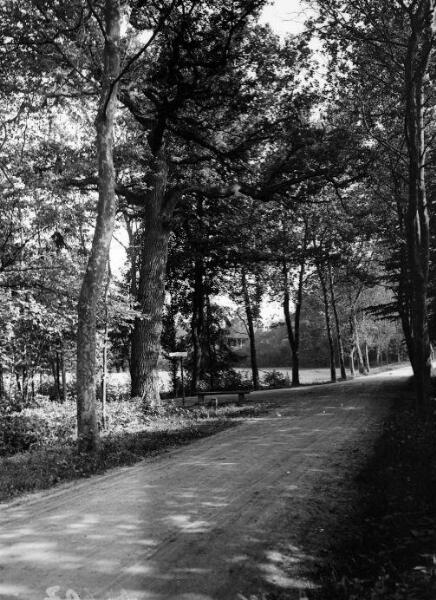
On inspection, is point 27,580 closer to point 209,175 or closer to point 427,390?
point 427,390

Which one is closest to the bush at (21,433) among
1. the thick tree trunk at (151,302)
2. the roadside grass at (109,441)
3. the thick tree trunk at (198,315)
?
the roadside grass at (109,441)

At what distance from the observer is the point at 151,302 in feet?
54.4

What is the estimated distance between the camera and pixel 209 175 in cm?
2023

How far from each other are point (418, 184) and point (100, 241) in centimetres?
818

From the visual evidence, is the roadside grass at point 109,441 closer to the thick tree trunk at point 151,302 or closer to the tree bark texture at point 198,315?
the thick tree trunk at point 151,302

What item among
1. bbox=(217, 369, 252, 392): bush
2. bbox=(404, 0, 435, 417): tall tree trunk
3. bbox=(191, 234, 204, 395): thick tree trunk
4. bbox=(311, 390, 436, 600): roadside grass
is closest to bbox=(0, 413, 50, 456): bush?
bbox=(311, 390, 436, 600): roadside grass

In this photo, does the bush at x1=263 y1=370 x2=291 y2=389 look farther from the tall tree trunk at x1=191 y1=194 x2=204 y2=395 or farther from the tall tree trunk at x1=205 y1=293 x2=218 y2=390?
the tall tree trunk at x1=191 y1=194 x2=204 y2=395

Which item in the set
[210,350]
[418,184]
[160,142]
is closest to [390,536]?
[418,184]

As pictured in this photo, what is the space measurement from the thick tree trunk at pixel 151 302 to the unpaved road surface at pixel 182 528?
6.35m

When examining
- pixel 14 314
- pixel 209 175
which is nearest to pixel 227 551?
pixel 14 314

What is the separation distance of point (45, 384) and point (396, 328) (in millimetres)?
44226

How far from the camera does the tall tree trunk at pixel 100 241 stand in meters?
10.0

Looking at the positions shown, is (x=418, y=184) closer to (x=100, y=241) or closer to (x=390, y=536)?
(x=100, y=241)

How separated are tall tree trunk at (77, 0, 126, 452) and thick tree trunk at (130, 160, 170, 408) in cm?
502
